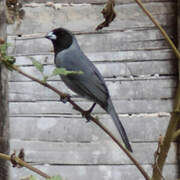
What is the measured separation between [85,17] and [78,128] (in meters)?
0.41

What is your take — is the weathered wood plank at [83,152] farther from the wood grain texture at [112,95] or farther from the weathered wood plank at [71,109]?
the weathered wood plank at [71,109]

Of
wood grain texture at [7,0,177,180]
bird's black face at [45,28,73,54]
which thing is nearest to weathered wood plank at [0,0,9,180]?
wood grain texture at [7,0,177,180]

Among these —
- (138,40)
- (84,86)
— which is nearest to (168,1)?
(138,40)

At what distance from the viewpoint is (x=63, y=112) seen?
1271mm

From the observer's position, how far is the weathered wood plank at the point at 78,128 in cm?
123

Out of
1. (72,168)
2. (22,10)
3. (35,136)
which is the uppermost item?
(22,10)

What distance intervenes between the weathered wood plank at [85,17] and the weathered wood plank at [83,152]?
42cm

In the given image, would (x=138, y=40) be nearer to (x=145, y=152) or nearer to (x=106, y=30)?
(x=106, y=30)

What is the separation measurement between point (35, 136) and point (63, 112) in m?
0.13

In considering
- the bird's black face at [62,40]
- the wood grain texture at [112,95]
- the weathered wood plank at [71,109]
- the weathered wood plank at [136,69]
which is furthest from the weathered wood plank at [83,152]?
the bird's black face at [62,40]

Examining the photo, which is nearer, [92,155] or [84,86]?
[84,86]

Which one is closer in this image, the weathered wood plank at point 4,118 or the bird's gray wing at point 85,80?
the bird's gray wing at point 85,80

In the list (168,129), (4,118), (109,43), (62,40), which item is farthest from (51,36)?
(168,129)

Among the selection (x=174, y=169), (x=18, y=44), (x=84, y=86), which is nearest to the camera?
(x=84, y=86)
